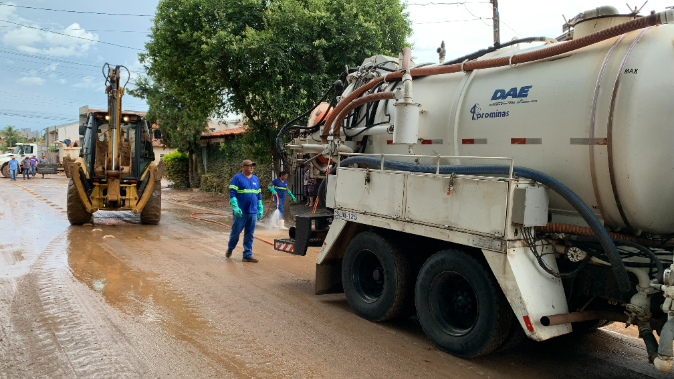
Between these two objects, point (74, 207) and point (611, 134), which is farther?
point (74, 207)

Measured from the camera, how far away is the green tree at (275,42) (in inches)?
472

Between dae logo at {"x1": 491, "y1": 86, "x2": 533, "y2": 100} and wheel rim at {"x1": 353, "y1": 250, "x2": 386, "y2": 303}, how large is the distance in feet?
7.06

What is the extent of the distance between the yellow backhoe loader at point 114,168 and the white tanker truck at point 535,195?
8.15 m

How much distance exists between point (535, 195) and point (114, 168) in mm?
10162

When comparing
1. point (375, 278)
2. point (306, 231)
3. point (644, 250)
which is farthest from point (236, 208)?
point (644, 250)

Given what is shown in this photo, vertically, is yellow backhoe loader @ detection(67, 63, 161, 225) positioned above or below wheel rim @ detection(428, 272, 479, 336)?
above

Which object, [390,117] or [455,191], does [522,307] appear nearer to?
[455,191]

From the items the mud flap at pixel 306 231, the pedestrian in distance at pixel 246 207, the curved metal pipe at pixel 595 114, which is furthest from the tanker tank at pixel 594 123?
the pedestrian in distance at pixel 246 207

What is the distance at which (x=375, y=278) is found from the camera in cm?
577

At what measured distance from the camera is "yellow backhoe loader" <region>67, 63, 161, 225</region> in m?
11.9

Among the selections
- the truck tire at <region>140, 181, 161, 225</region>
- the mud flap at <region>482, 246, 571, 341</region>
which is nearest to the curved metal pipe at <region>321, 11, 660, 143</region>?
the mud flap at <region>482, 246, 571, 341</region>

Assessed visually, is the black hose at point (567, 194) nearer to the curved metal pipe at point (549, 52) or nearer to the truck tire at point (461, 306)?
the truck tire at point (461, 306)

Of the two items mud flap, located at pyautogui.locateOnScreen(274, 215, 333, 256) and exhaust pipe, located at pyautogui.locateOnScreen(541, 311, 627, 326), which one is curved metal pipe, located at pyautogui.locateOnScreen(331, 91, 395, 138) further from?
exhaust pipe, located at pyautogui.locateOnScreen(541, 311, 627, 326)

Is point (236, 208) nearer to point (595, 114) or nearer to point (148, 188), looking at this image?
point (148, 188)
